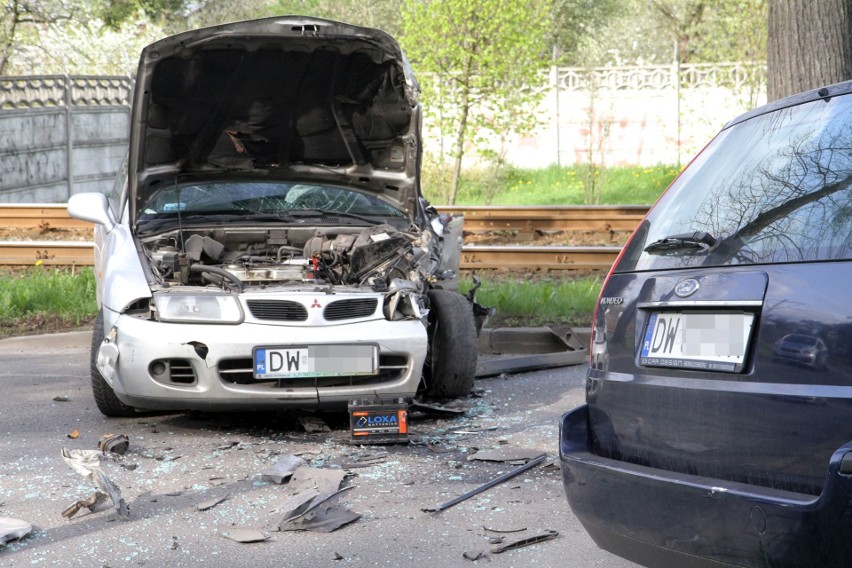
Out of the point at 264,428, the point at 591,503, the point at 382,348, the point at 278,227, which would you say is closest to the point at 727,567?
the point at 591,503

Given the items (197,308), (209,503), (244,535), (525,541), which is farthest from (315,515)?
(197,308)

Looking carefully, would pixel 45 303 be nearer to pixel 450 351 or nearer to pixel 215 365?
pixel 215 365

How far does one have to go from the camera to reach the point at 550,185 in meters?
19.6

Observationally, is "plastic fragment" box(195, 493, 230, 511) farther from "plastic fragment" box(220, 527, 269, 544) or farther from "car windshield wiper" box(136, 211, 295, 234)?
"car windshield wiper" box(136, 211, 295, 234)

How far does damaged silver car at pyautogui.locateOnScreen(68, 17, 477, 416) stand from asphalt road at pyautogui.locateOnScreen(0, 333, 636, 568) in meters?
0.28

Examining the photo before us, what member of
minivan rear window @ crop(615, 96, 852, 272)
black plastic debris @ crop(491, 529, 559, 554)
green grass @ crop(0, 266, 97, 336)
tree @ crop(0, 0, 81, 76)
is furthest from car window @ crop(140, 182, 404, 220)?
tree @ crop(0, 0, 81, 76)

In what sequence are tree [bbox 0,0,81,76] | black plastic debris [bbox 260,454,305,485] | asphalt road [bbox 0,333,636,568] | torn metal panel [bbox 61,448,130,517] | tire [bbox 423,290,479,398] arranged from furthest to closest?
tree [bbox 0,0,81,76] < tire [bbox 423,290,479,398] < black plastic debris [bbox 260,454,305,485] < torn metal panel [bbox 61,448,130,517] < asphalt road [bbox 0,333,636,568]

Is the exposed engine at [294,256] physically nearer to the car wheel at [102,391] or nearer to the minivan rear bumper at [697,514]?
the car wheel at [102,391]

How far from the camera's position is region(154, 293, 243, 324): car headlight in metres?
5.16

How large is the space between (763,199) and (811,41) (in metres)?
5.05

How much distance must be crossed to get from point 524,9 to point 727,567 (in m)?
14.1

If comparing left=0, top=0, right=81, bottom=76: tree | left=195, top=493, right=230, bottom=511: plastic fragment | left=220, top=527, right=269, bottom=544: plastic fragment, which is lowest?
left=220, top=527, right=269, bottom=544: plastic fragment

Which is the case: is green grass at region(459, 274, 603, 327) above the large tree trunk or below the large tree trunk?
below

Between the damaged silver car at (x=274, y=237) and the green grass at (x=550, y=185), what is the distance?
9483 mm
